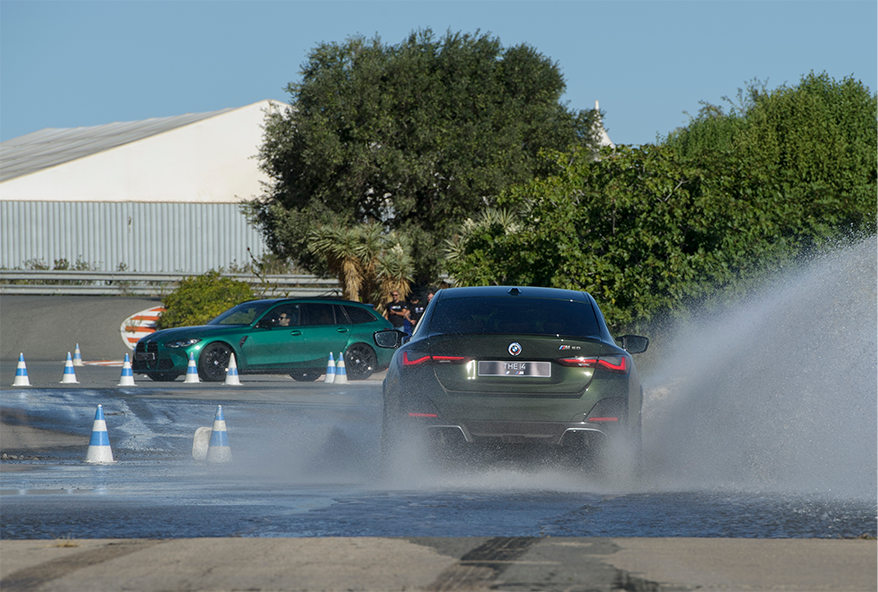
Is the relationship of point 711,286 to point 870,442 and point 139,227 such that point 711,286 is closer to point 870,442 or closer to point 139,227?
point 870,442

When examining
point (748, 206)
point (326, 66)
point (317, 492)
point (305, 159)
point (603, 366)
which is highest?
point (326, 66)

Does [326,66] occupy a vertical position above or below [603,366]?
above

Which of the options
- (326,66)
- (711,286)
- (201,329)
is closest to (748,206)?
(711,286)

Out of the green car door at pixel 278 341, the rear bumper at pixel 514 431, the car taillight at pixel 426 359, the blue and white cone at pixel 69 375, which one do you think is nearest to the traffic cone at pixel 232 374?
the green car door at pixel 278 341

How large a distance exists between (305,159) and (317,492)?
2724cm

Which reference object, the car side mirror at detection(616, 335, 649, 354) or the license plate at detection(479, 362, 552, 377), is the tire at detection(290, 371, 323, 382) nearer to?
the car side mirror at detection(616, 335, 649, 354)

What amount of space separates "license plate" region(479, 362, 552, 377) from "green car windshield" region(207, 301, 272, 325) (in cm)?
1363

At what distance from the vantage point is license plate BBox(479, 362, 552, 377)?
23.8 feet

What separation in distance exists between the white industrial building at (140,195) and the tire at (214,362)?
698 inches

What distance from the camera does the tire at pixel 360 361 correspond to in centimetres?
2119

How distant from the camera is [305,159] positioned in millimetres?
33812

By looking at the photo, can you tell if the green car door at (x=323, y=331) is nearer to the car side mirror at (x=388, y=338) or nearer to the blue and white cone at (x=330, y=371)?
the blue and white cone at (x=330, y=371)

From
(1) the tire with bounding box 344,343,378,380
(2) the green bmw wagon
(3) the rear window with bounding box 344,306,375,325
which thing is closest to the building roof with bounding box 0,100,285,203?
(3) the rear window with bounding box 344,306,375,325

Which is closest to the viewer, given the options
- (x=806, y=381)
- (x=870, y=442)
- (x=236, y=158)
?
(x=870, y=442)
